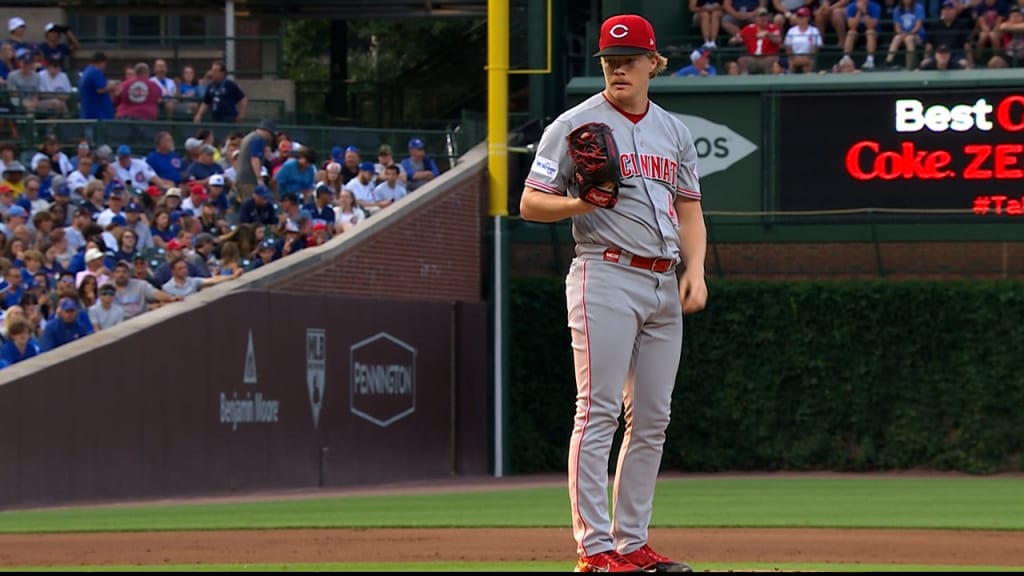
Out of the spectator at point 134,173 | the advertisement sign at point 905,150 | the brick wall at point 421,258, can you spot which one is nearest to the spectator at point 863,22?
the advertisement sign at point 905,150

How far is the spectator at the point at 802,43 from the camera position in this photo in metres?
22.2

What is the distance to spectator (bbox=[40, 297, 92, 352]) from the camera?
14.7 meters

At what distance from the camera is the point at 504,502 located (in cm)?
1453

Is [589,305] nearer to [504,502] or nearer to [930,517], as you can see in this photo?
[930,517]

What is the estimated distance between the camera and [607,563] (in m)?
6.12

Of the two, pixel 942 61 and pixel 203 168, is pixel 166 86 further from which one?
pixel 942 61

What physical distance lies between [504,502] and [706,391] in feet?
26.3

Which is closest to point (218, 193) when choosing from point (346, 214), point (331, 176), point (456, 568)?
point (346, 214)

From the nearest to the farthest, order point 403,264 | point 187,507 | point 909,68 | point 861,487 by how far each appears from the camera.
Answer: point 187,507
point 861,487
point 403,264
point 909,68

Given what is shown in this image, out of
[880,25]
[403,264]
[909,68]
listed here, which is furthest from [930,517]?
[880,25]

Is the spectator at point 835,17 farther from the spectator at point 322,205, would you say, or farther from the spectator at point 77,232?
the spectator at point 77,232

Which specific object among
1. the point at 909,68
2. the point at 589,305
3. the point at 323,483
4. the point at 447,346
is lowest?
the point at 323,483

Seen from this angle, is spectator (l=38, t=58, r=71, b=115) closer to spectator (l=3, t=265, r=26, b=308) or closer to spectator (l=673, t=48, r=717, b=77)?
spectator (l=3, t=265, r=26, b=308)

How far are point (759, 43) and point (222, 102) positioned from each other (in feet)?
24.1
